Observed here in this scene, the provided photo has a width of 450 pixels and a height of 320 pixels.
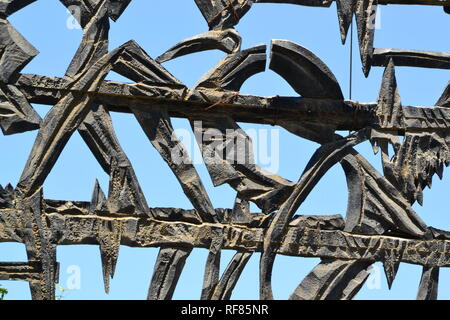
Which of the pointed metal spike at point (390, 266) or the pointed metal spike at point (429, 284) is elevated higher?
the pointed metal spike at point (390, 266)

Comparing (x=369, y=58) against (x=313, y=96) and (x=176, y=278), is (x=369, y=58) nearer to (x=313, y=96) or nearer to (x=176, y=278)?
(x=313, y=96)

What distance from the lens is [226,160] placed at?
8.84 meters

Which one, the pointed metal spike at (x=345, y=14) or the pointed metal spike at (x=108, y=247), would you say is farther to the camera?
the pointed metal spike at (x=345, y=14)

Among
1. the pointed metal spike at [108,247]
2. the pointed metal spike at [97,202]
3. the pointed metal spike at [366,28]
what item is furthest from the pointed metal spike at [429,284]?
the pointed metal spike at [97,202]

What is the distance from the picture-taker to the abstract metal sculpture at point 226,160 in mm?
8508

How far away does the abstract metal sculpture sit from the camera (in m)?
8.51

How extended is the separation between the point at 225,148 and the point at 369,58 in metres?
1.29

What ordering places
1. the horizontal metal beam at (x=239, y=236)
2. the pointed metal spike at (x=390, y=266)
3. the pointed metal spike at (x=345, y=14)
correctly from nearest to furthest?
the horizontal metal beam at (x=239, y=236)
the pointed metal spike at (x=390, y=266)
the pointed metal spike at (x=345, y=14)

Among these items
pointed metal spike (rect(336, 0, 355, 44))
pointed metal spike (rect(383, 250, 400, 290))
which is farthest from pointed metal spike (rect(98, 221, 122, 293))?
pointed metal spike (rect(336, 0, 355, 44))

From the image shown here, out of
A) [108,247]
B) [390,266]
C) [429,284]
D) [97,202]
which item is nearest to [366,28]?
[390,266]

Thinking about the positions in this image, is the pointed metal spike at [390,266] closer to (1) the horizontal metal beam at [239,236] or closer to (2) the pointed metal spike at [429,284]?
(1) the horizontal metal beam at [239,236]

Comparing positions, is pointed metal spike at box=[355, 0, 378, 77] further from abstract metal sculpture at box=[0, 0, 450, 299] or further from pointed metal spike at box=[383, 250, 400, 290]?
pointed metal spike at box=[383, 250, 400, 290]
